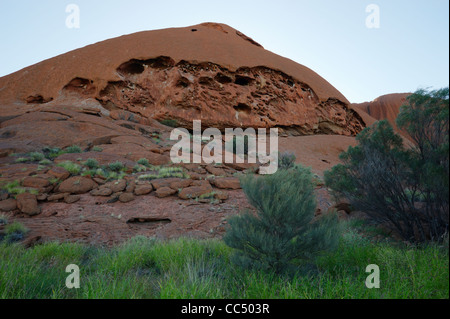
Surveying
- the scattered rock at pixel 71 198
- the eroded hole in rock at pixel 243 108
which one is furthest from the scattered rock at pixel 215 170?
the eroded hole in rock at pixel 243 108

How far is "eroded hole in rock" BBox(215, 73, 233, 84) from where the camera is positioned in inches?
744

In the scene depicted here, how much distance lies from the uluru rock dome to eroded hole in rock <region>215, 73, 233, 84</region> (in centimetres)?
8

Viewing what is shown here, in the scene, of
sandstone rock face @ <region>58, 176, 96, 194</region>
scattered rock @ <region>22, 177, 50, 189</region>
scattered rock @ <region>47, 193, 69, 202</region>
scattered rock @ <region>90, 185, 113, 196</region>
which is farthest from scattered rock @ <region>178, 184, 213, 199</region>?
scattered rock @ <region>22, 177, 50, 189</region>

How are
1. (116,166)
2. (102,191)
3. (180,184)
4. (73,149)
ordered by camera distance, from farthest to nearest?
(73,149) → (116,166) → (180,184) → (102,191)

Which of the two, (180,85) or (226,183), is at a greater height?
(180,85)

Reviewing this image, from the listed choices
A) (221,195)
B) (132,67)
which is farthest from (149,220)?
(132,67)

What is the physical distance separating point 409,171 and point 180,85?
17.1 meters

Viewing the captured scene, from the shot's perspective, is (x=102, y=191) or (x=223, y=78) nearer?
(x=102, y=191)

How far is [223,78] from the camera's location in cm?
1916

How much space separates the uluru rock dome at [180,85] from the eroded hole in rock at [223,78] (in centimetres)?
8

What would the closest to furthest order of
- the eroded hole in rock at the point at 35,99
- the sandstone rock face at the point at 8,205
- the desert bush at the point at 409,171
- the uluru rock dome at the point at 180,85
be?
the desert bush at the point at 409,171, the sandstone rock face at the point at 8,205, the uluru rock dome at the point at 180,85, the eroded hole in rock at the point at 35,99

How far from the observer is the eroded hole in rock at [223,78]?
1891cm

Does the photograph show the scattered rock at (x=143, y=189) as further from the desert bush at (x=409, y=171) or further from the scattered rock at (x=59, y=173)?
the desert bush at (x=409, y=171)

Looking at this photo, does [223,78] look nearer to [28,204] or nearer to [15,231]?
[28,204]
